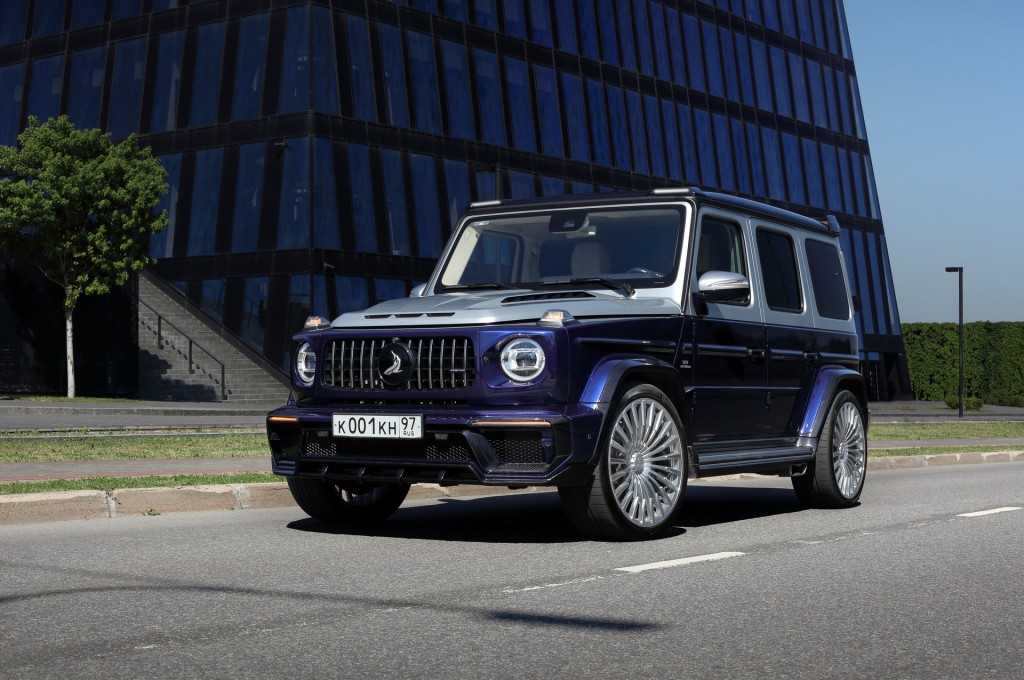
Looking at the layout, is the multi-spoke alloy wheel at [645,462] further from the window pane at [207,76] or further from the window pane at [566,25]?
the window pane at [566,25]

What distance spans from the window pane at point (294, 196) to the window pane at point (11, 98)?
12276mm

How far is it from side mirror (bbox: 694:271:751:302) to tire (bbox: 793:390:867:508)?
1.95 m

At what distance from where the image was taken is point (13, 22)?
4334cm

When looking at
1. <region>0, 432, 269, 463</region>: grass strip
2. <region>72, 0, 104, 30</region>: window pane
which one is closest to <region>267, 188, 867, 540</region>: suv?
<region>0, 432, 269, 463</region>: grass strip

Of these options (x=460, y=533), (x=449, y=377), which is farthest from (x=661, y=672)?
(x=460, y=533)

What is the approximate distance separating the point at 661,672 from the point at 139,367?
32.4 m

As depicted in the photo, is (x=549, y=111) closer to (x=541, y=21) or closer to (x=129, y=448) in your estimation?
(x=541, y=21)

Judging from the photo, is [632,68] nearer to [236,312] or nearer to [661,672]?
[236,312]

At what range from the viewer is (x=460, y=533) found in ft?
28.2

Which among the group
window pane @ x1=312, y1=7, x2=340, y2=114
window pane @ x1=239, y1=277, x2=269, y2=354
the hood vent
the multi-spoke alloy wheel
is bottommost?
the multi-spoke alloy wheel

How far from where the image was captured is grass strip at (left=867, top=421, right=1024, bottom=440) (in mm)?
24562

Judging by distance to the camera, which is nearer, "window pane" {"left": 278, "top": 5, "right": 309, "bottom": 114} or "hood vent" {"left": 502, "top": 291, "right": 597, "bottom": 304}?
"hood vent" {"left": 502, "top": 291, "right": 597, "bottom": 304}

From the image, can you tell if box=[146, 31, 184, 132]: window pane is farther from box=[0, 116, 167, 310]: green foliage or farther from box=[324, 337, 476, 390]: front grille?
box=[324, 337, 476, 390]: front grille

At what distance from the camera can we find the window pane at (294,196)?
115ft
